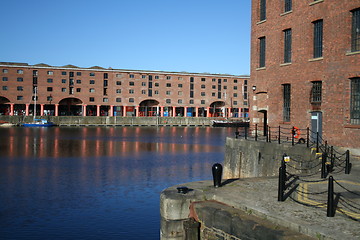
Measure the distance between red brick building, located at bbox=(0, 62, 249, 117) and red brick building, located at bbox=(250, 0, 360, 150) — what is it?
74.3 meters

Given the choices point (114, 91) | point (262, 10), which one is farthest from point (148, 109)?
point (262, 10)

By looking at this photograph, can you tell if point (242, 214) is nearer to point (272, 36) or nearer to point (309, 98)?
point (309, 98)

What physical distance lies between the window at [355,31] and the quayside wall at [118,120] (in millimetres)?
85228

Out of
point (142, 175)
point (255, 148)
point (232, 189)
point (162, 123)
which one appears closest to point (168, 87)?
point (162, 123)

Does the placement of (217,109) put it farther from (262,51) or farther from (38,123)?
(262,51)

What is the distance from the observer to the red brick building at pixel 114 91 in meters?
95.9

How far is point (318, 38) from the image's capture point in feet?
76.5

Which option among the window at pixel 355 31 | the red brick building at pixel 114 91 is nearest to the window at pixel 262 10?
the window at pixel 355 31

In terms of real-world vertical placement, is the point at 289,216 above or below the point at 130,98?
below

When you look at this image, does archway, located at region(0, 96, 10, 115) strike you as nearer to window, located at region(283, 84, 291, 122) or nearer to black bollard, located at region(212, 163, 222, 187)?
window, located at region(283, 84, 291, 122)

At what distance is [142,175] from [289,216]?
19436 millimetres

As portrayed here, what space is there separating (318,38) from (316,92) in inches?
128

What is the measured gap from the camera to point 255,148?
20594mm

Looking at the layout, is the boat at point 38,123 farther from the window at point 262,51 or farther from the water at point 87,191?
the window at point 262,51
